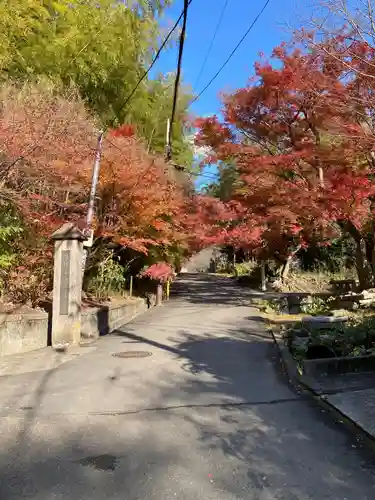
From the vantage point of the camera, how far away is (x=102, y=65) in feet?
43.8

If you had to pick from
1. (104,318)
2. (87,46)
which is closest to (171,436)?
(104,318)

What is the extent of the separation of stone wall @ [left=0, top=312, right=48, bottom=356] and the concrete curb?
16.1 feet

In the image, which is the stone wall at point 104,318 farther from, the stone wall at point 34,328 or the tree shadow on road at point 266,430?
the tree shadow on road at point 266,430

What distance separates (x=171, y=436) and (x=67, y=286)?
609cm

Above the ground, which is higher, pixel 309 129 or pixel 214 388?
pixel 309 129

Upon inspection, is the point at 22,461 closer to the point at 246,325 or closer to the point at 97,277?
the point at 246,325

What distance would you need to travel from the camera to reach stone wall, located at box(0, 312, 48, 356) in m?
9.23

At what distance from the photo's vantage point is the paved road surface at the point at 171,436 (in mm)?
3635

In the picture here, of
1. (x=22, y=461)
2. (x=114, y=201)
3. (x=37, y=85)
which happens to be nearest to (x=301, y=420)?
(x=22, y=461)

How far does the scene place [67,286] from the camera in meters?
10.3

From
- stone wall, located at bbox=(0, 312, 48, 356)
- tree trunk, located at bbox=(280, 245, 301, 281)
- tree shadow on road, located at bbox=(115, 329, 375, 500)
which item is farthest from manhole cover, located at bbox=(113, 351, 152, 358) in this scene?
tree trunk, located at bbox=(280, 245, 301, 281)

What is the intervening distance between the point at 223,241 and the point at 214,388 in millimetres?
10610

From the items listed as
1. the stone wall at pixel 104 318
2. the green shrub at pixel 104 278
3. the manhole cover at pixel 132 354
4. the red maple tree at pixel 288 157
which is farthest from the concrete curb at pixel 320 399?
the green shrub at pixel 104 278

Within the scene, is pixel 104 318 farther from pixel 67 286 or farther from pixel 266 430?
pixel 266 430
